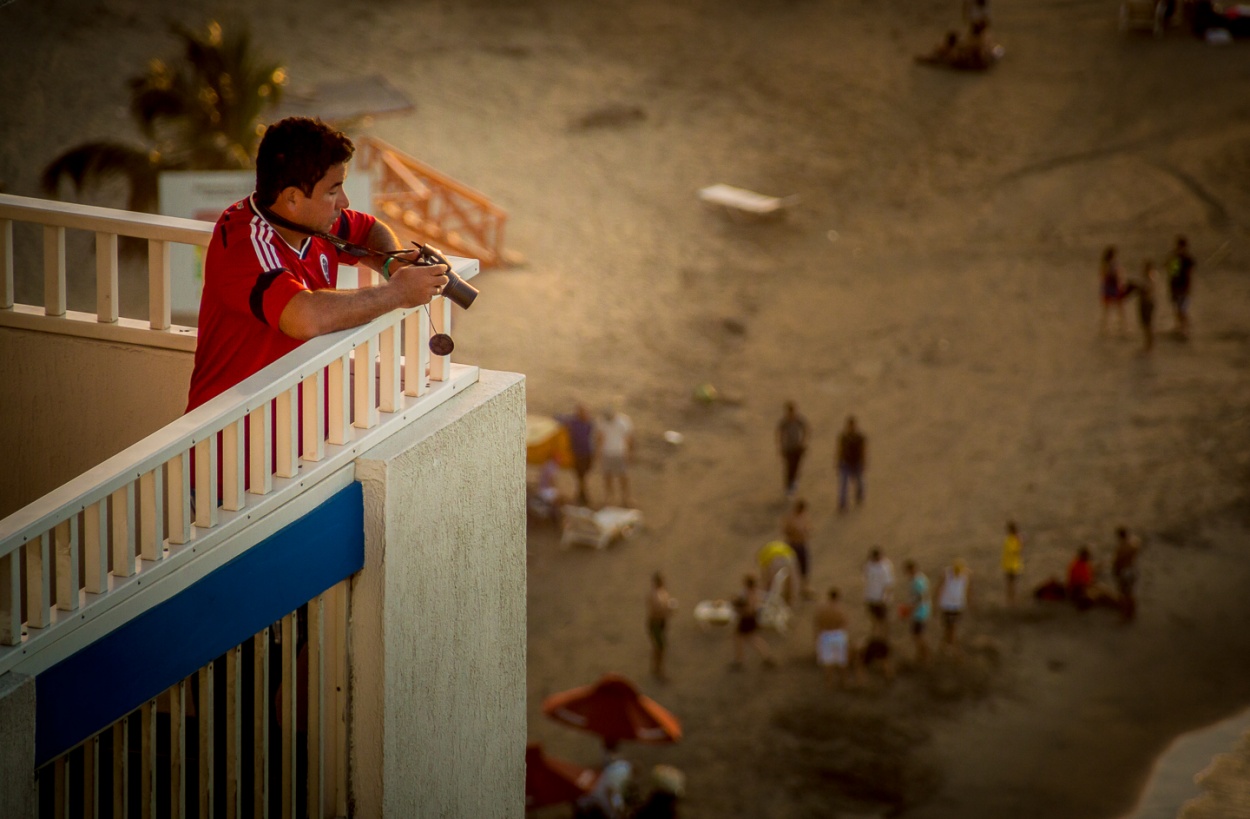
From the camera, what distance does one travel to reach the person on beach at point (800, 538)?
2091 centimetres

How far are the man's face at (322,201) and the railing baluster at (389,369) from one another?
0.44 m

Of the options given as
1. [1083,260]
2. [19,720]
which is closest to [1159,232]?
[1083,260]

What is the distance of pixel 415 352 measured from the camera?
6.17 metres

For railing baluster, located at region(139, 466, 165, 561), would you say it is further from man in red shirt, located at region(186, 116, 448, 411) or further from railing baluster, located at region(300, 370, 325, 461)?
man in red shirt, located at region(186, 116, 448, 411)

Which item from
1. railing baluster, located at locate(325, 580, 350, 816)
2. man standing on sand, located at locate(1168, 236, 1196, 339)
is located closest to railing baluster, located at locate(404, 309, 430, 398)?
railing baluster, located at locate(325, 580, 350, 816)

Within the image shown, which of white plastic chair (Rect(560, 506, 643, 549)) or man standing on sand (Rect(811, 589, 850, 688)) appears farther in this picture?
white plastic chair (Rect(560, 506, 643, 549))

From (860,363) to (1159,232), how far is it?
6.80 metres

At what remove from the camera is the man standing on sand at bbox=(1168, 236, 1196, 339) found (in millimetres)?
26297

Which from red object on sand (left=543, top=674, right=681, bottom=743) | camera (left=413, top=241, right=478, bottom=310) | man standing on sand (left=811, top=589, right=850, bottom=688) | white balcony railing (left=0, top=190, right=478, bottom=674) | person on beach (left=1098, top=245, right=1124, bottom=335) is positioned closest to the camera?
white balcony railing (left=0, top=190, right=478, bottom=674)

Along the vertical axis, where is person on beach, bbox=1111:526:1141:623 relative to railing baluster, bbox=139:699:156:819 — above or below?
below

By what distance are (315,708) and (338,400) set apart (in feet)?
3.62

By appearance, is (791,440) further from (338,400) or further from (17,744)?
(17,744)

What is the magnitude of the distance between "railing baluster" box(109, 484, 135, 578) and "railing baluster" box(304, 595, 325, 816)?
0.81m

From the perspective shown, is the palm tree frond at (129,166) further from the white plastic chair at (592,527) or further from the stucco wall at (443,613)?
the stucco wall at (443,613)
